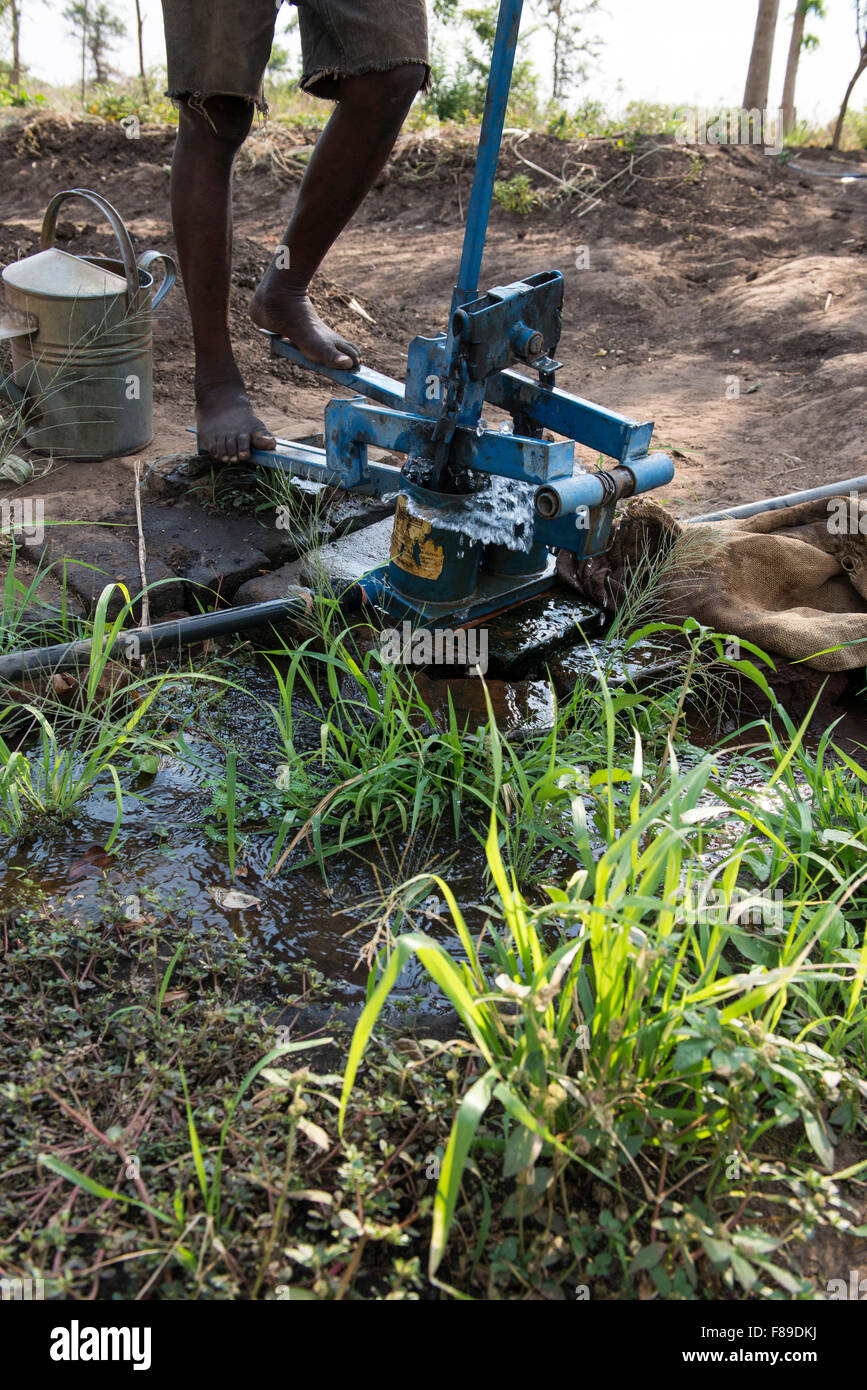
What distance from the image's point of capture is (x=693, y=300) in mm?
6125

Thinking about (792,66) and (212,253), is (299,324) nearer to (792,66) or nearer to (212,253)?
(212,253)

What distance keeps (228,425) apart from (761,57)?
9.65 metres

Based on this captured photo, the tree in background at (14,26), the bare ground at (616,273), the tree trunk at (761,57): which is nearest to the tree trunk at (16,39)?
the tree in background at (14,26)

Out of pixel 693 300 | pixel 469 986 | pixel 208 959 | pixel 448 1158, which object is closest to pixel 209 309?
pixel 208 959

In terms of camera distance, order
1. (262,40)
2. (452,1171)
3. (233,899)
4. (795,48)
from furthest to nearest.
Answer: (795,48) < (262,40) < (233,899) < (452,1171)

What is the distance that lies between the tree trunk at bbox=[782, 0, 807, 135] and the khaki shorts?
9.95m

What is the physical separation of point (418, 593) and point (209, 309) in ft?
4.19

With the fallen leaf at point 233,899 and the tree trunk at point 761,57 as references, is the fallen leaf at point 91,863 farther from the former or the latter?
Result: the tree trunk at point 761,57

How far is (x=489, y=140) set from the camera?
6.97 feet

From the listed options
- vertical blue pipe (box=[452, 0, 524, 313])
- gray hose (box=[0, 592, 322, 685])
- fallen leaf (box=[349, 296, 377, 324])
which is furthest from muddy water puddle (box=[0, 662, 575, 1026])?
fallen leaf (box=[349, 296, 377, 324])

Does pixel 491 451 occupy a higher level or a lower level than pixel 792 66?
lower

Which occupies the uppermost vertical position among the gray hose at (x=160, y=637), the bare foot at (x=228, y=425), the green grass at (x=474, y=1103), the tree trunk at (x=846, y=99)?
the tree trunk at (x=846, y=99)

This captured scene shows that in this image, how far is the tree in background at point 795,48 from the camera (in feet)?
36.0

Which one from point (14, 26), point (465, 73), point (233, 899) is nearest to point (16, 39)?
point (14, 26)
